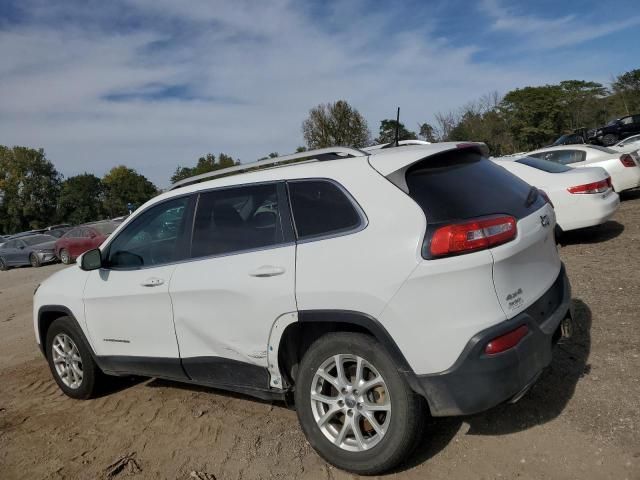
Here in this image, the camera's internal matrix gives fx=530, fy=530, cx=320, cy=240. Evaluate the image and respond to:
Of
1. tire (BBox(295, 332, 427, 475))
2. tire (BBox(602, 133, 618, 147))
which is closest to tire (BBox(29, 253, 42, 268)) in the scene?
tire (BBox(295, 332, 427, 475))

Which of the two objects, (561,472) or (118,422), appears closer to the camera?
(561,472)

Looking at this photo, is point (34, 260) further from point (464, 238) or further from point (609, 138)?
point (609, 138)

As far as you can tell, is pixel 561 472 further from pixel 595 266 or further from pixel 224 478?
pixel 595 266

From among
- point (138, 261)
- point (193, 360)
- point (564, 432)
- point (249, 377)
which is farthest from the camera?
point (138, 261)

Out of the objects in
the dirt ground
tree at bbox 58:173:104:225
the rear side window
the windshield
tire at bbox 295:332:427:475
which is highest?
tree at bbox 58:173:104:225

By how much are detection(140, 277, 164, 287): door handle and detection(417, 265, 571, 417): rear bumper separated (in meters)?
1.98

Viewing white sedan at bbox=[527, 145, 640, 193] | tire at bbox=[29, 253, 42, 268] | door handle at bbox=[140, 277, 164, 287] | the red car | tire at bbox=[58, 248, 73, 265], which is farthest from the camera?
tire at bbox=[29, 253, 42, 268]

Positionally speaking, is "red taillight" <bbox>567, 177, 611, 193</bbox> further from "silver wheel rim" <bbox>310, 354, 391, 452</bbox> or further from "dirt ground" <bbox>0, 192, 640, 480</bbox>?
"silver wheel rim" <bbox>310, 354, 391, 452</bbox>

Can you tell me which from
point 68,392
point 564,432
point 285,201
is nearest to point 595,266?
point 564,432

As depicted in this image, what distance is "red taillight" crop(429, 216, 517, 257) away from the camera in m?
2.64

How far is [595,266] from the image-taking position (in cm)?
660

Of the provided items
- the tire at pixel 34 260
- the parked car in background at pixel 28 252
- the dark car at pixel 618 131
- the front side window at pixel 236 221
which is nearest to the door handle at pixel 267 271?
the front side window at pixel 236 221

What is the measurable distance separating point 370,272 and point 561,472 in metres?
1.47

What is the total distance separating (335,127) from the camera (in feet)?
149
